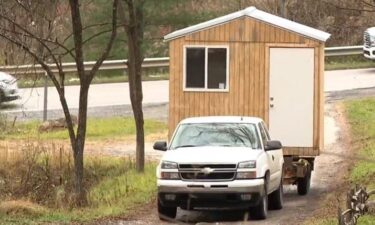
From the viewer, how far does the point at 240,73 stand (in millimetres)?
18672

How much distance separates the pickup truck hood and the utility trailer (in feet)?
11.4

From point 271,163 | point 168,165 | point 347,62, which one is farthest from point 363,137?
point 347,62

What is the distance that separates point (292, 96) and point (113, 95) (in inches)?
584

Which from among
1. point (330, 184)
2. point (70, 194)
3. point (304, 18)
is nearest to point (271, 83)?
point (330, 184)

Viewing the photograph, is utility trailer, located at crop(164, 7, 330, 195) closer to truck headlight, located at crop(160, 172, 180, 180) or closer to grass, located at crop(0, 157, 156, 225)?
grass, located at crop(0, 157, 156, 225)

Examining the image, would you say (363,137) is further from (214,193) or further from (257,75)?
(214,193)

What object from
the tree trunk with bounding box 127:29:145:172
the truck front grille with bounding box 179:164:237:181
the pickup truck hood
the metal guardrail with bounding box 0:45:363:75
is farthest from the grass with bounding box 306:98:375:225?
the metal guardrail with bounding box 0:45:363:75

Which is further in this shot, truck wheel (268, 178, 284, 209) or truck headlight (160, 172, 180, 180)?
truck wheel (268, 178, 284, 209)

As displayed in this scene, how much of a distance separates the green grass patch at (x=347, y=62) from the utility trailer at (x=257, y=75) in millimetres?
18091

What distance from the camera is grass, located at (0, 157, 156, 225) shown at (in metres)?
14.1

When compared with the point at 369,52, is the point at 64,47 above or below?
below

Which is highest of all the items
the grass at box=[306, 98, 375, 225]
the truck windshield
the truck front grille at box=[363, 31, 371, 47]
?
the truck front grille at box=[363, 31, 371, 47]

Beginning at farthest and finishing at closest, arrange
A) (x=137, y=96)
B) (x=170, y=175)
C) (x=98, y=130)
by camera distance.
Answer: (x=98, y=130)
(x=137, y=96)
(x=170, y=175)

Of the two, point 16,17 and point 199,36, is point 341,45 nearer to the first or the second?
point 199,36
